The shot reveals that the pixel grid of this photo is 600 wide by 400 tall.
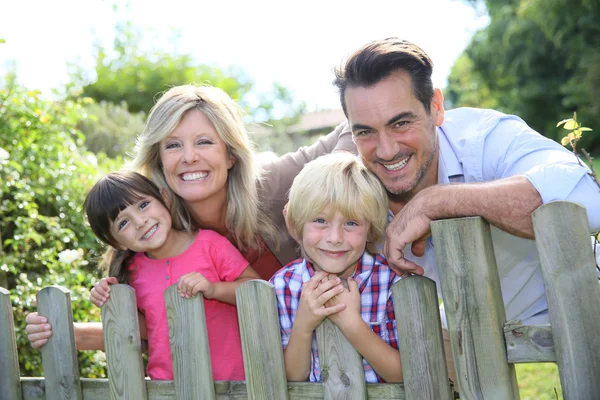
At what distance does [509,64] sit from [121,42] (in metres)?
17.9

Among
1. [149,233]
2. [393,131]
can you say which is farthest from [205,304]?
[393,131]

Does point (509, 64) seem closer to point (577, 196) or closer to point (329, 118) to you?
point (329, 118)

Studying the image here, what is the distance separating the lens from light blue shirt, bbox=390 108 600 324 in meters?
2.96

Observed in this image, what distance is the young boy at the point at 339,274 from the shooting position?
2.52 meters

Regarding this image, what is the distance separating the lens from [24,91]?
5.72 metres

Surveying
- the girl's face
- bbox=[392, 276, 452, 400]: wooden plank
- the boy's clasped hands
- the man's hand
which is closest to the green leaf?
the man's hand

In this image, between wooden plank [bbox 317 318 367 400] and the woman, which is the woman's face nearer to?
the woman

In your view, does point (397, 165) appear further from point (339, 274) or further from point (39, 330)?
point (39, 330)

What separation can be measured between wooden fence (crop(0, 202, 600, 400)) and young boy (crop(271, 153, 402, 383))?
0.21 ft

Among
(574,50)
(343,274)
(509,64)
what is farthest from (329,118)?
(343,274)

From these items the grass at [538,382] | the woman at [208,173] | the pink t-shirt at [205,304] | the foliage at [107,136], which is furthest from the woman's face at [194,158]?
the foliage at [107,136]

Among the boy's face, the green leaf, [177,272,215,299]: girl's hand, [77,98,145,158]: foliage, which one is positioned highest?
[77,98,145,158]: foliage

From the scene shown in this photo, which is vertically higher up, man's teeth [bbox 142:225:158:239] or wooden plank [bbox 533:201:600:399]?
man's teeth [bbox 142:225:158:239]

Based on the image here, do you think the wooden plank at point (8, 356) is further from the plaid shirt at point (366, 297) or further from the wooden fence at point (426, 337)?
the plaid shirt at point (366, 297)
